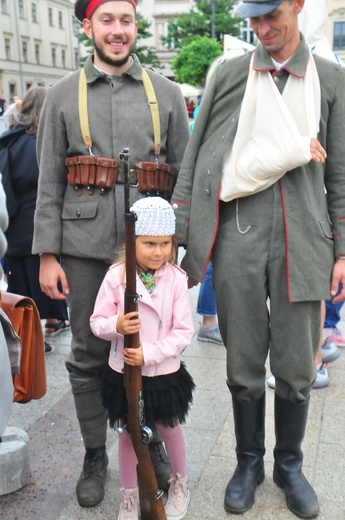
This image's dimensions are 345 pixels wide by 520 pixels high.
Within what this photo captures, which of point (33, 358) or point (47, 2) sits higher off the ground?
point (47, 2)

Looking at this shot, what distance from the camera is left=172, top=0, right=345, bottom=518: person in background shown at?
2371mm

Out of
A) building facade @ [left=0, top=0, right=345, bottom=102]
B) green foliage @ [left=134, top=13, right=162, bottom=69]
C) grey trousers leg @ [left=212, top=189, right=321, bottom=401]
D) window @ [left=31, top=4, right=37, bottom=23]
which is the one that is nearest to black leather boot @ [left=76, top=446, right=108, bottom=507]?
grey trousers leg @ [left=212, top=189, right=321, bottom=401]

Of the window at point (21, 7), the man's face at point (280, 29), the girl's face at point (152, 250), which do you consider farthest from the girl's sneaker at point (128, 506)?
the window at point (21, 7)

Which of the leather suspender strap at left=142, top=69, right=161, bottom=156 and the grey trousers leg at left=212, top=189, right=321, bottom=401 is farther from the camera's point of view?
the leather suspender strap at left=142, top=69, right=161, bottom=156

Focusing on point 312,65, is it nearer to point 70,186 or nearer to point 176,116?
point 176,116

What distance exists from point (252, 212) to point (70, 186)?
0.77 m

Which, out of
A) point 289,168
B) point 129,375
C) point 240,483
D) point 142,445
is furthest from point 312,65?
point 240,483

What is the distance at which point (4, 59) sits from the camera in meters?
58.8

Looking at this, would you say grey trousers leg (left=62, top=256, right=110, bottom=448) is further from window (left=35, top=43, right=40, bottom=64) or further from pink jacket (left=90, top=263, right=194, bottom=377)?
window (left=35, top=43, right=40, bottom=64)

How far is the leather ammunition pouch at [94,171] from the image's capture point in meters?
2.55

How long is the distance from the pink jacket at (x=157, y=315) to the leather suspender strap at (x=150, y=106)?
0.54m

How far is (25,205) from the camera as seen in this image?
4699mm

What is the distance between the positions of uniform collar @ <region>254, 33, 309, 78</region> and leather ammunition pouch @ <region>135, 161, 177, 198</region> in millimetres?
553

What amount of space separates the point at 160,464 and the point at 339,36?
2409 inches
